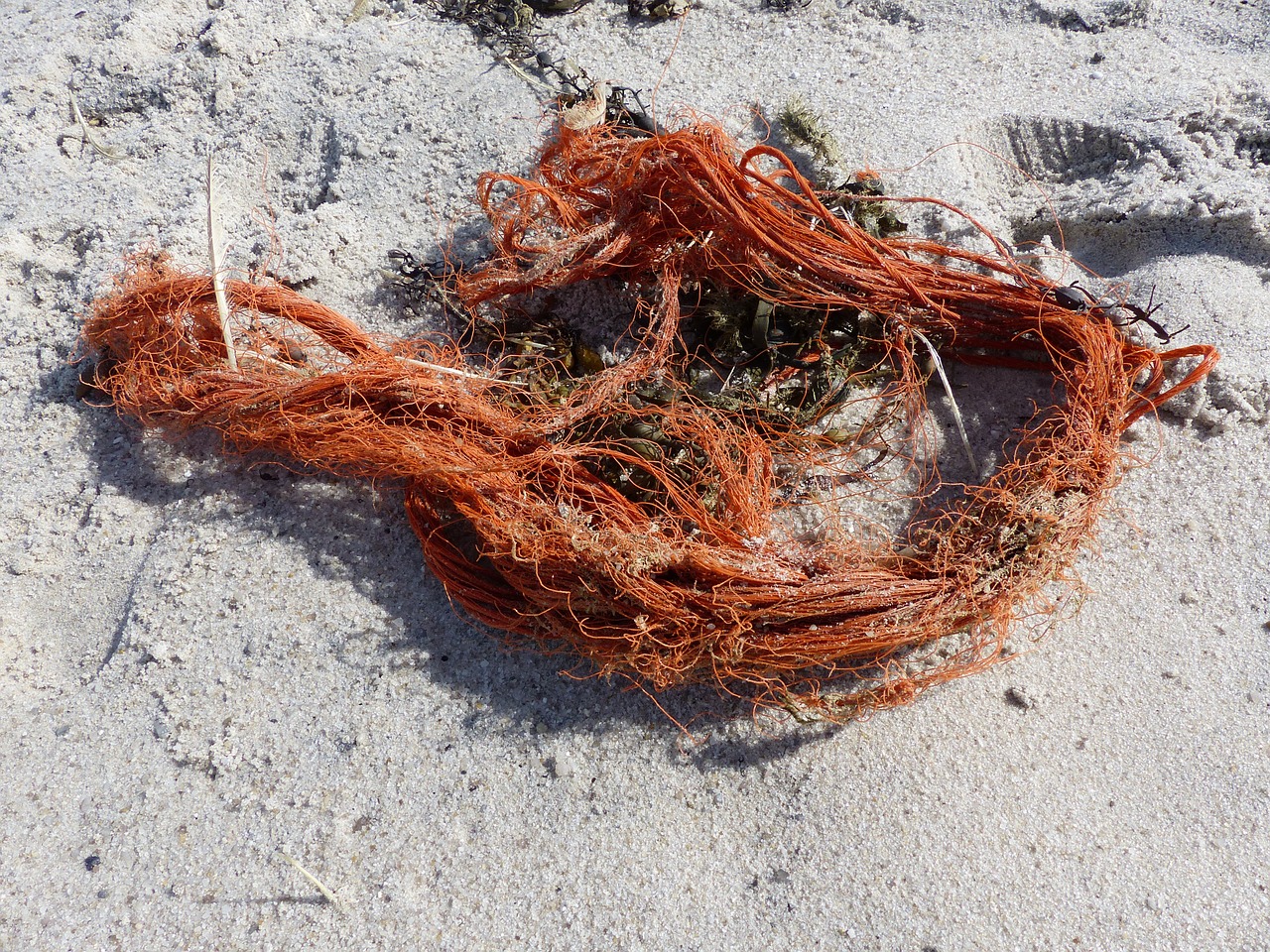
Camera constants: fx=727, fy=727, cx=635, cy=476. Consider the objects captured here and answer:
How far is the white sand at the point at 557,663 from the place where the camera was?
6.32ft

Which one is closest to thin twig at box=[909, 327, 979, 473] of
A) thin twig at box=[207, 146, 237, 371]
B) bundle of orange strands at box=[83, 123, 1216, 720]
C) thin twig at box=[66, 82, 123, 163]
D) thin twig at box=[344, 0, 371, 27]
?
bundle of orange strands at box=[83, 123, 1216, 720]

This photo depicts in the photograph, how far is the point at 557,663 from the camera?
7.15 feet

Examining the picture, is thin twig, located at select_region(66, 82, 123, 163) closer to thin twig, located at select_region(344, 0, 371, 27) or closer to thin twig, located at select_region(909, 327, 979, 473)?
thin twig, located at select_region(344, 0, 371, 27)

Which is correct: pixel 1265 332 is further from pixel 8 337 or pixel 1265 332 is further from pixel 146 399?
pixel 8 337

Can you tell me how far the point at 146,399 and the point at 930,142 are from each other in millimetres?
2823

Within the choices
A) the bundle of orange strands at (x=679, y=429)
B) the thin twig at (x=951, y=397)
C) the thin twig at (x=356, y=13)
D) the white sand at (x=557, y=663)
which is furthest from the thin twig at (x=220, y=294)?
the thin twig at (x=951, y=397)

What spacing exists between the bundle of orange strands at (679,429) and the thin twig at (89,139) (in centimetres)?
75

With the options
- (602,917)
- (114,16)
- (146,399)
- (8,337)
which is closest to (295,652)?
(146,399)

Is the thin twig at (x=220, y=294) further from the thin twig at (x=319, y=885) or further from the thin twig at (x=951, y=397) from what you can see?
the thin twig at (x=951, y=397)

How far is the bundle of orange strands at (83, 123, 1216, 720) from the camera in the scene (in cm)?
199

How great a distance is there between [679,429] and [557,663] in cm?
80

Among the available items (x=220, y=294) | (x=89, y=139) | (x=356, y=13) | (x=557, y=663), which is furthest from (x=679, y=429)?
(x=89, y=139)

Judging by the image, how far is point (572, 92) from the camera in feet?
9.04

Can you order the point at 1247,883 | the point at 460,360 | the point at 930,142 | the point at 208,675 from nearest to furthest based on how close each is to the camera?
the point at 1247,883, the point at 208,675, the point at 460,360, the point at 930,142
